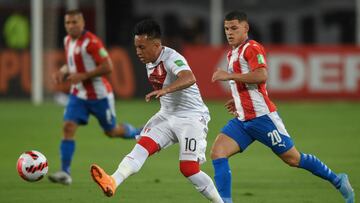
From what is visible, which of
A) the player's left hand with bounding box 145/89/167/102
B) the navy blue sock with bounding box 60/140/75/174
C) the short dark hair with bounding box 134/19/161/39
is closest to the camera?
the player's left hand with bounding box 145/89/167/102

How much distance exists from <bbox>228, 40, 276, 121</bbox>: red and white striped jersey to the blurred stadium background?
3.83 feet

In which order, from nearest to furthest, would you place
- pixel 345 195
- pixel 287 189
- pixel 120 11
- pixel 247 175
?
pixel 345 195, pixel 287 189, pixel 247 175, pixel 120 11

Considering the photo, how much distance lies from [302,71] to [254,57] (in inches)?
623

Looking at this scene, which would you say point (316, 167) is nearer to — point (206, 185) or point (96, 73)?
point (206, 185)

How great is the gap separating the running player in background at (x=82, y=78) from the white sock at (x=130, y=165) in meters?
3.31

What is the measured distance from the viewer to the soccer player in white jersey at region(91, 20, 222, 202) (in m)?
8.98

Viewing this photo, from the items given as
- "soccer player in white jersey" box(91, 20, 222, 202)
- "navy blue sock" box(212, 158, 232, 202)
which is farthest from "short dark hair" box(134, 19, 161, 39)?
"navy blue sock" box(212, 158, 232, 202)

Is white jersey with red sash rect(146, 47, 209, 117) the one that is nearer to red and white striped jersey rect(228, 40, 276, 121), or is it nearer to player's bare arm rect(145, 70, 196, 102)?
player's bare arm rect(145, 70, 196, 102)

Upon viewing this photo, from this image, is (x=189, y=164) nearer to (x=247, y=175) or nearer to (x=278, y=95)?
(x=247, y=175)

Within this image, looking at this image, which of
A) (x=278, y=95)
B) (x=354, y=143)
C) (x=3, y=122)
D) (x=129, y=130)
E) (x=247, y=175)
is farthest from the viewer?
(x=278, y=95)

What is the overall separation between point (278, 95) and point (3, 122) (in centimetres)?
809

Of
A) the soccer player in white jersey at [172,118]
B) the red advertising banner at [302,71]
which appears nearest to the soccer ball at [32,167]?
the soccer player in white jersey at [172,118]

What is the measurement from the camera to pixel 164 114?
946cm

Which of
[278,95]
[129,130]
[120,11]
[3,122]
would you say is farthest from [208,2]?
[129,130]
